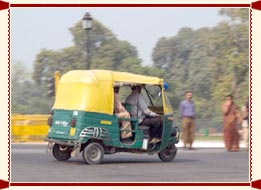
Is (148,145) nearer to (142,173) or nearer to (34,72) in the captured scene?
(142,173)

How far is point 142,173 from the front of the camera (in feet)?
47.9

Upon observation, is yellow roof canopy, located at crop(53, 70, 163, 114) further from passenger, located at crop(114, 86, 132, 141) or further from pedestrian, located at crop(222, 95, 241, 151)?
pedestrian, located at crop(222, 95, 241, 151)

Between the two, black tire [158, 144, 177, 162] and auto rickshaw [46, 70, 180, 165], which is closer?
auto rickshaw [46, 70, 180, 165]

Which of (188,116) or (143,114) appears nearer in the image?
(143,114)

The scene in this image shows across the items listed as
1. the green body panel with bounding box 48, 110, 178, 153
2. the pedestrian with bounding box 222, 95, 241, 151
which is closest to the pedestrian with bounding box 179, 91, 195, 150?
the pedestrian with bounding box 222, 95, 241, 151

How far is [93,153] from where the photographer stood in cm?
1619

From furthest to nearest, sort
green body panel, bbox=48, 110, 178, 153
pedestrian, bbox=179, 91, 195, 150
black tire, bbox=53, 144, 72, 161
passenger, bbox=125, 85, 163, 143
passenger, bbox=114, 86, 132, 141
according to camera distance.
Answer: pedestrian, bbox=179, 91, 195, 150 → black tire, bbox=53, 144, 72, 161 → passenger, bbox=125, 85, 163, 143 → passenger, bbox=114, 86, 132, 141 → green body panel, bbox=48, 110, 178, 153

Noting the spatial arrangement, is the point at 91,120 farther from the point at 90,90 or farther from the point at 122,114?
the point at 122,114

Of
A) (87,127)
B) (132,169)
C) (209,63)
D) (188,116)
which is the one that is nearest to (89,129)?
(87,127)

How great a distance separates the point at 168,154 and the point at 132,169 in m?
2.40

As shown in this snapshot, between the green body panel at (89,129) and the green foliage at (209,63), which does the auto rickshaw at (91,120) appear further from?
the green foliage at (209,63)

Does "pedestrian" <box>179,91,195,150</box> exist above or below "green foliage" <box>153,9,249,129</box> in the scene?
below

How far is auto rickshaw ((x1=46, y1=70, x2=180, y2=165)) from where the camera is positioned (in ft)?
52.2

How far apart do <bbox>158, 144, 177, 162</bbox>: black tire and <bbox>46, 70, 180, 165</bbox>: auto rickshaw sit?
44cm
